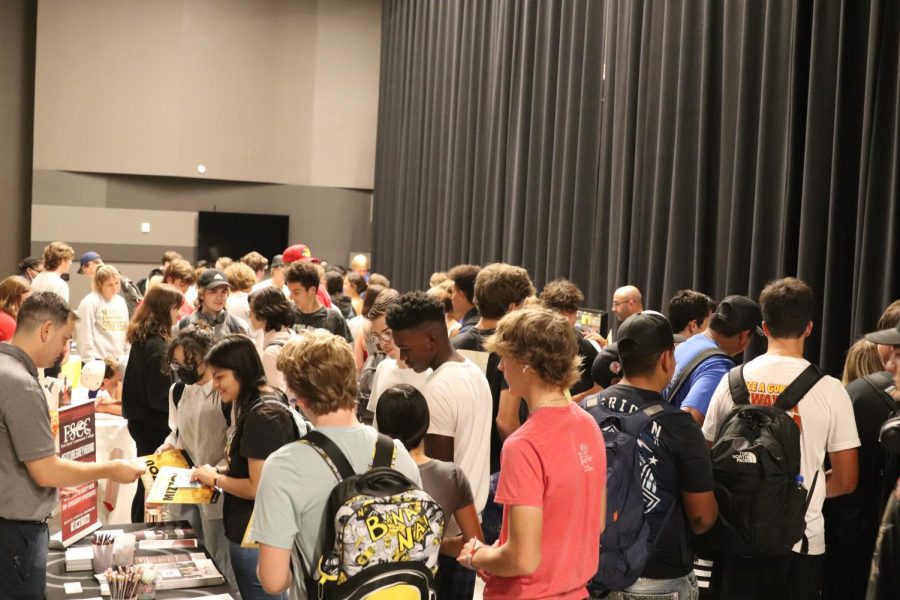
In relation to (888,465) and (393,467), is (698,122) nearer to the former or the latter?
(888,465)

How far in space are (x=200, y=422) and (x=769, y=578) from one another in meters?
2.08

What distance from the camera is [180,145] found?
13656 mm

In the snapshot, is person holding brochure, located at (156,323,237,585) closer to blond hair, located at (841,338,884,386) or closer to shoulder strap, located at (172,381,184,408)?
shoulder strap, located at (172,381,184,408)

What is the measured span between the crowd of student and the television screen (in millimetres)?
10146

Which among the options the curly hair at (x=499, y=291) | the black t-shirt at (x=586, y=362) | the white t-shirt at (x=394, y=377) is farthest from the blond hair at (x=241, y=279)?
the white t-shirt at (x=394, y=377)

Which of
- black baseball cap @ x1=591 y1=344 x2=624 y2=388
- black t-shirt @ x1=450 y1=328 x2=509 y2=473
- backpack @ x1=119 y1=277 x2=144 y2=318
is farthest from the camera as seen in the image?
backpack @ x1=119 y1=277 x2=144 y2=318

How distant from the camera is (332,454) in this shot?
2145mm

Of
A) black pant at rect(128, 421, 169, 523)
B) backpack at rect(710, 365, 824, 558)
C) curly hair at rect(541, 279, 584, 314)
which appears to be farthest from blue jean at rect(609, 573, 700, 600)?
black pant at rect(128, 421, 169, 523)

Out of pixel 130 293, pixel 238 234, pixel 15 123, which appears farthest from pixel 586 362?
pixel 15 123

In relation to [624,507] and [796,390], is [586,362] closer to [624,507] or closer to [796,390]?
[796,390]

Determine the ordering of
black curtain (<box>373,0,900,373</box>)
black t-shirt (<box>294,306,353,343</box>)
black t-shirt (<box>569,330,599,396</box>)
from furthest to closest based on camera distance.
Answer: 1. black t-shirt (<box>294,306,353,343</box>)
2. black curtain (<box>373,0,900,373</box>)
3. black t-shirt (<box>569,330,599,396</box>)

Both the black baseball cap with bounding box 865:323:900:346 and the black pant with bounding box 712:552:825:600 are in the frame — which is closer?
the black baseball cap with bounding box 865:323:900:346

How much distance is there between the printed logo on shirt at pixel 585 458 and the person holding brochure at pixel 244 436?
995mm

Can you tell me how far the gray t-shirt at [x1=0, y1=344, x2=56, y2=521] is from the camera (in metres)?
2.73
